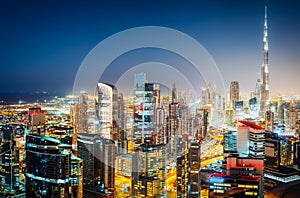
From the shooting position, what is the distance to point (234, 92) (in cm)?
461

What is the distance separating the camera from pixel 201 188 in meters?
3.49

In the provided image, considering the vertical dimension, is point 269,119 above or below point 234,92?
below

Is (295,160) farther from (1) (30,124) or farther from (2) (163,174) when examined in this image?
(1) (30,124)

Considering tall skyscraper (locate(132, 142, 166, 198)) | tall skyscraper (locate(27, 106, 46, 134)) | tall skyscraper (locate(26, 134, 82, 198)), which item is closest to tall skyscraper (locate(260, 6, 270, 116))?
tall skyscraper (locate(132, 142, 166, 198))

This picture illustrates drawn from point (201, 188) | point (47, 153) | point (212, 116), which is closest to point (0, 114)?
point (47, 153)

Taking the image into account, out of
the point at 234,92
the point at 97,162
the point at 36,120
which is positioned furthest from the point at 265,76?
the point at 36,120

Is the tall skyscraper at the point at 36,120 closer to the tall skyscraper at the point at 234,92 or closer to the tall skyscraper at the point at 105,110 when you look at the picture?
the tall skyscraper at the point at 105,110

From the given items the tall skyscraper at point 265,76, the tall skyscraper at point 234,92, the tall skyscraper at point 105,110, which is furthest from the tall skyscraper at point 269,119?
the tall skyscraper at point 105,110

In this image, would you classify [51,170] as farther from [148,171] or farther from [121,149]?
[148,171]

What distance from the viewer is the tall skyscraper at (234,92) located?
13.8 ft

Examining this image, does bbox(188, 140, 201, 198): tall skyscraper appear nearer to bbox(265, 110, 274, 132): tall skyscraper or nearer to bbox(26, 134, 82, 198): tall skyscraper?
bbox(26, 134, 82, 198): tall skyscraper

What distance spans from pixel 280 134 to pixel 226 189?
2.41m

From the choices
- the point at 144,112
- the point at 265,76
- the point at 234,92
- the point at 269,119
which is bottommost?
the point at 269,119

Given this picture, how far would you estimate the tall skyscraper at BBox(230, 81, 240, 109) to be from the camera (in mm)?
4217
